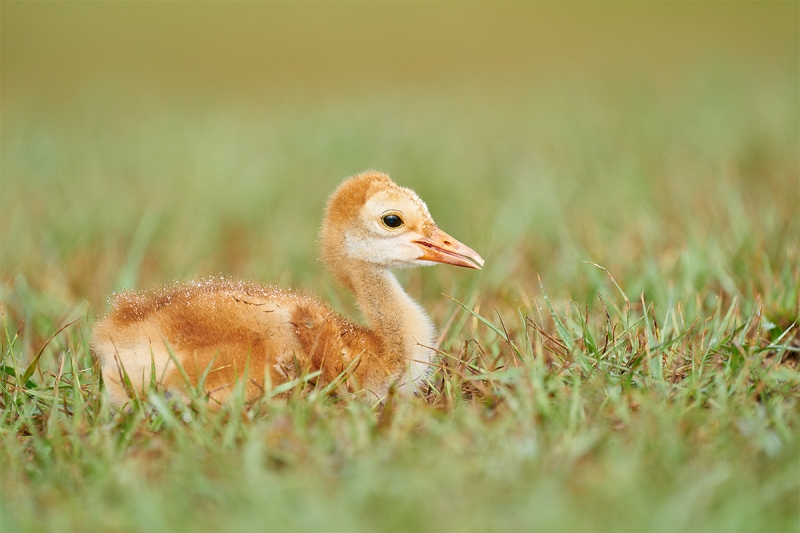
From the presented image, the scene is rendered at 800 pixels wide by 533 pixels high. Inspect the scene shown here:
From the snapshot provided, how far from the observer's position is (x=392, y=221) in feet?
10.7

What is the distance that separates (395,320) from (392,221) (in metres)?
0.34

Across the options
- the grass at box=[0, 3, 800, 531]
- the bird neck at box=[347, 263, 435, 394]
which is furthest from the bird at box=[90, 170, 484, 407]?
the grass at box=[0, 3, 800, 531]

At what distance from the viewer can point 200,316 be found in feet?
9.59

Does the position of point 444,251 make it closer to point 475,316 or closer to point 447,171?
point 475,316

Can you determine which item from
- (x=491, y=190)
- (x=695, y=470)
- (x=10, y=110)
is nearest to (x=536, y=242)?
(x=491, y=190)

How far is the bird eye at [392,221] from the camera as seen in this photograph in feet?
10.7

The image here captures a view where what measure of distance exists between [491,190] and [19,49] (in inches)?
474

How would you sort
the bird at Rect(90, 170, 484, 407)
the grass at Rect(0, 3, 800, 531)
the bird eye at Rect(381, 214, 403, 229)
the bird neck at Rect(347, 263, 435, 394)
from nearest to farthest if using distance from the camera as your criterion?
the grass at Rect(0, 3, 800, 531) → the bird at Rect(90, 170, 484, 407) → the bird neck at Rect(347, 263, 435, 394) → the bird eye at Rect(381, 214, 403, 229)

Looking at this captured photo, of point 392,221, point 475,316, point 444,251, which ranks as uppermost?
point 392,221

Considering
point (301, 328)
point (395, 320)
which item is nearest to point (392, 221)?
point (395, 320)

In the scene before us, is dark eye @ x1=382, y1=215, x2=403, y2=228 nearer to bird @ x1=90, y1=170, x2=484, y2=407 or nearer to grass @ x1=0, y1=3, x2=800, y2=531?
bird @ x1=90, y1=170, x2=484, y2=407

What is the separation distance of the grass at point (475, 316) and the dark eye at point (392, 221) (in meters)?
0.38

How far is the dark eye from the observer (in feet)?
10.7

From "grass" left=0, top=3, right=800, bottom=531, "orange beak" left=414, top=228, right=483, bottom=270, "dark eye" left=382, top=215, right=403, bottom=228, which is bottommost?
"grass" left=0, top=3, right=800, bottom=531
